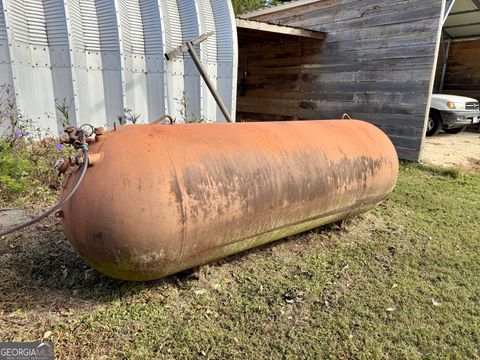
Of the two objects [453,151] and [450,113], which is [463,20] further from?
[453,151]

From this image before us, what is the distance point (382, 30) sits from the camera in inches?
261

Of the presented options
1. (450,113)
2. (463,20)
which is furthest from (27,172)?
(463,20)

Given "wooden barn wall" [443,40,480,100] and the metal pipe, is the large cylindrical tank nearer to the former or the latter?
the metal pipe

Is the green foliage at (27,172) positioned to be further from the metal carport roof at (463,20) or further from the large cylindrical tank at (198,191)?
the metal carport roof at (463,20)

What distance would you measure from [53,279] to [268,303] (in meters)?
1.52

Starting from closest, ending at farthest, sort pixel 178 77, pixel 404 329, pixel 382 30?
1. pixel 404 329
2. pixel 178 77
3. pixel 382 30

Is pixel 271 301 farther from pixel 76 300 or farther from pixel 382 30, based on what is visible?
pixel 382 30

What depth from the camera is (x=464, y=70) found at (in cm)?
1173

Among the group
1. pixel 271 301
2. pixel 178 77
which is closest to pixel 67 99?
pixel 178 77

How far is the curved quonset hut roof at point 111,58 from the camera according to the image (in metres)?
4.43

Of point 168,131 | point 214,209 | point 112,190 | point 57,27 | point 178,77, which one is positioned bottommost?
point 214,209

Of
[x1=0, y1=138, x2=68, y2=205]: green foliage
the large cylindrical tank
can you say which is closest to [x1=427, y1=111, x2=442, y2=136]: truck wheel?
the large cylindrical tank

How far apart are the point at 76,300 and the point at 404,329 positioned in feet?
6.94

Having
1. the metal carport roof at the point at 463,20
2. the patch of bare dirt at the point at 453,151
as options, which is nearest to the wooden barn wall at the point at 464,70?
the metal carport roof at the point at 463,20
